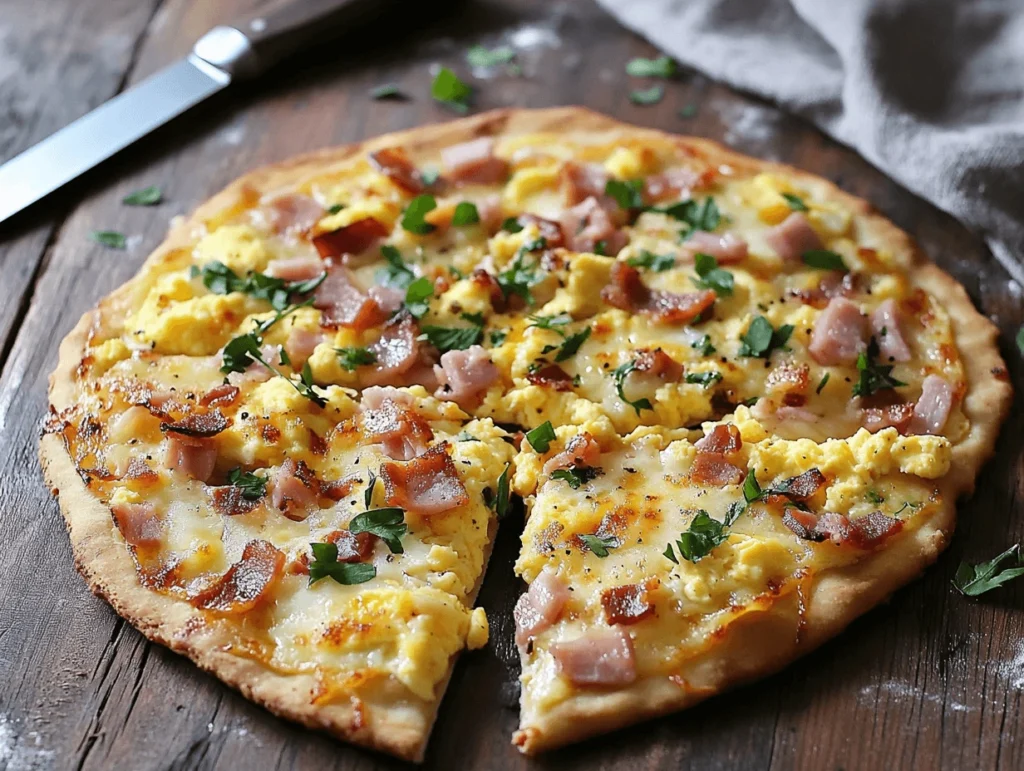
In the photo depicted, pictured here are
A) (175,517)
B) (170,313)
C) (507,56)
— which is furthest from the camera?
(507,56)

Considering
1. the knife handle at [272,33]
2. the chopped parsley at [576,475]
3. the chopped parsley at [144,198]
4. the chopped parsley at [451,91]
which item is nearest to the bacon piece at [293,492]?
the chopped parsley at [576,475]

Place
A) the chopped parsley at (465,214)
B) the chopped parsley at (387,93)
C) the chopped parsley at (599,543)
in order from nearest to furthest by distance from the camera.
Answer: the chopped parsley at (599,543)
the chopped parsley at (465,214)
the chopped parsley at (387,93)

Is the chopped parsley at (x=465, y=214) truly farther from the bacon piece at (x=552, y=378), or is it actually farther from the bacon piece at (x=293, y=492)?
the bacon piece at (x=293, y=492)

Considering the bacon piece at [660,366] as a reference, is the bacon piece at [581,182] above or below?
above

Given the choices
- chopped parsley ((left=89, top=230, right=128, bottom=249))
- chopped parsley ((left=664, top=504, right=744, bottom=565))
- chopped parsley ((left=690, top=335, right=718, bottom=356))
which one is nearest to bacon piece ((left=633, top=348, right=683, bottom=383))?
chopped parsley ((left=690, top=335, right=718, bottom=356))

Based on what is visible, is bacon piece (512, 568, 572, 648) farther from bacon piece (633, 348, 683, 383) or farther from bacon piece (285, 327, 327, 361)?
bacon piece (285, 327, 327, 361)

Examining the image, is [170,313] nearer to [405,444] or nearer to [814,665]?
[405,444]

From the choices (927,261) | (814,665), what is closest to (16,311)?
(814,665)
